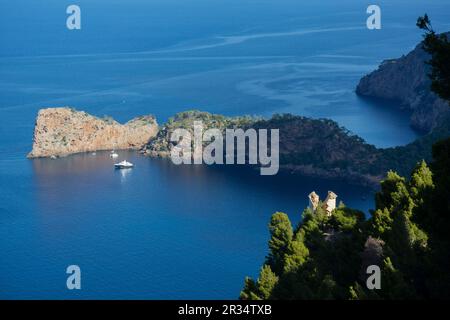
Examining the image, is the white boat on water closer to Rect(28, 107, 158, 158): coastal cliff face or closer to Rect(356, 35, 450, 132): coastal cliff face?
Rect(28, 107, 158, 158): coastal cliff face

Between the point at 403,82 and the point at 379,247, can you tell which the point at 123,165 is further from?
the point at 379,247

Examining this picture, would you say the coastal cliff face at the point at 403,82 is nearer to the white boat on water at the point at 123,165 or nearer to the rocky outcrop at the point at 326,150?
Result: the rocky outcrop at the point at 326,150

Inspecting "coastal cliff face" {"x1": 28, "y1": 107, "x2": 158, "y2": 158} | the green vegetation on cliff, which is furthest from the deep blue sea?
the green vegetation on cliff

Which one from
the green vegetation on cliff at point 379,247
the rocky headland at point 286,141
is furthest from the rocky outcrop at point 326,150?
the green vegetation on cliff at point 379,247

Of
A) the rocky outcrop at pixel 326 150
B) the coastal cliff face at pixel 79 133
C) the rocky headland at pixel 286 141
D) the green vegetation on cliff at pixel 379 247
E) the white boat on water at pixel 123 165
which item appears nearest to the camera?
the green vegetation on cliff at pixel 379 247

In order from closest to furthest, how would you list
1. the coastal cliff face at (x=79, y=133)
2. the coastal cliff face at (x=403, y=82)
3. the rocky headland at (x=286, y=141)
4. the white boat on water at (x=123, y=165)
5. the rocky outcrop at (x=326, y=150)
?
the rocky outcrop at (x=326, y=150) < the rocky headland at (x=286, y=141) < the white boat on water at (x=123, y=165) < the coastal cliff face at (x=79, y=133) < the coastal cliff face at (x=403, y=82)
